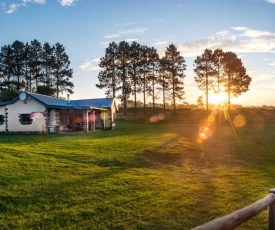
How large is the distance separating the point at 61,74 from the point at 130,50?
17635 mm

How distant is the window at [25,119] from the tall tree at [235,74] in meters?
47.4

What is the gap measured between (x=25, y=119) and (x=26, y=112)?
883 mm

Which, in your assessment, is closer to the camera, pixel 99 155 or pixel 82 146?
pixel 99 155

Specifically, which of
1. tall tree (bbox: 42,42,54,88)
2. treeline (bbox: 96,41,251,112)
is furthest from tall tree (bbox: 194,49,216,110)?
tall tree (bbox: 42,42,54,88)

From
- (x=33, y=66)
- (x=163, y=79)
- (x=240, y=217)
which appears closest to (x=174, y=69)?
(x=163, y=79)

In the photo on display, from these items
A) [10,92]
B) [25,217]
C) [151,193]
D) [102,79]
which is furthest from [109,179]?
[102,79]

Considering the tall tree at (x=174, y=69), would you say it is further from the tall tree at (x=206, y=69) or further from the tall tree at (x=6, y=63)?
the tall tree at (x=6, y=63)

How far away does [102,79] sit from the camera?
66125mm

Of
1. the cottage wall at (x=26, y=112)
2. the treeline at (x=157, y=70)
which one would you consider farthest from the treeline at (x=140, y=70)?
the cottage wall at (x=26, y=112)

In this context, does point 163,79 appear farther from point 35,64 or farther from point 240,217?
point 240,217

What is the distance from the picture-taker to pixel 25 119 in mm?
32906

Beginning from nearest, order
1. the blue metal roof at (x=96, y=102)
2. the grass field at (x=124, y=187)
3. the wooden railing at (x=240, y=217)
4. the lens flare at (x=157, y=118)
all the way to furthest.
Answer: the wooden railing at (x=240, y=217)
the grass field at (x=124, y=187)
the blue metal roof at (x=96, y=102)
the lens flare at (x=157, y=118)

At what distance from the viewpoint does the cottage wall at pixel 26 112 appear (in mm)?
32219

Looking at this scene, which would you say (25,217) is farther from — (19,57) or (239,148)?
(19,57)
